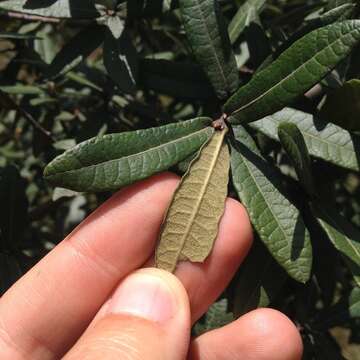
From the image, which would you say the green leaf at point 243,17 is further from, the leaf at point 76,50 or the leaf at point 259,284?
the leaf at point 259,284

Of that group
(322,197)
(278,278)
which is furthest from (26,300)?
(322,197)

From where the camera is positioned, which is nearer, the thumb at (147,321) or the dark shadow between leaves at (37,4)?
the thumb at (147,321)

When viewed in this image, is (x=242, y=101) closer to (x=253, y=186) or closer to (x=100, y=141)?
(x=253, y=186)

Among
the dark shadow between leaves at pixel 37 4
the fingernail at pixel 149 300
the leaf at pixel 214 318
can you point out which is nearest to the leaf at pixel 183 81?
the dark shadow between leaves at pixel 37 4

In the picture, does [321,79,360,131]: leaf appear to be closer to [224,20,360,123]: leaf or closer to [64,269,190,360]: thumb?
[224,20,360,123]: leaf

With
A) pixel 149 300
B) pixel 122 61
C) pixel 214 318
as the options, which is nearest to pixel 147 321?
pixel 149 300

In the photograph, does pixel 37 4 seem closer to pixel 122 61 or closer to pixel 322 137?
pixel 122 61

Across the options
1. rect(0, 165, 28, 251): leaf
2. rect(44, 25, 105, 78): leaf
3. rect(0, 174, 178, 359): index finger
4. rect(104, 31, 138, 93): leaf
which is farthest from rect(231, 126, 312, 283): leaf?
rect(0, 165, 28, 251): leaf

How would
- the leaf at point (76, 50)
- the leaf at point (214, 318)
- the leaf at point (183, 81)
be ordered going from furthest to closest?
the leaf at point (214, 318) → the leaf at point (76, 50) → the leaf at point (183, 81)
